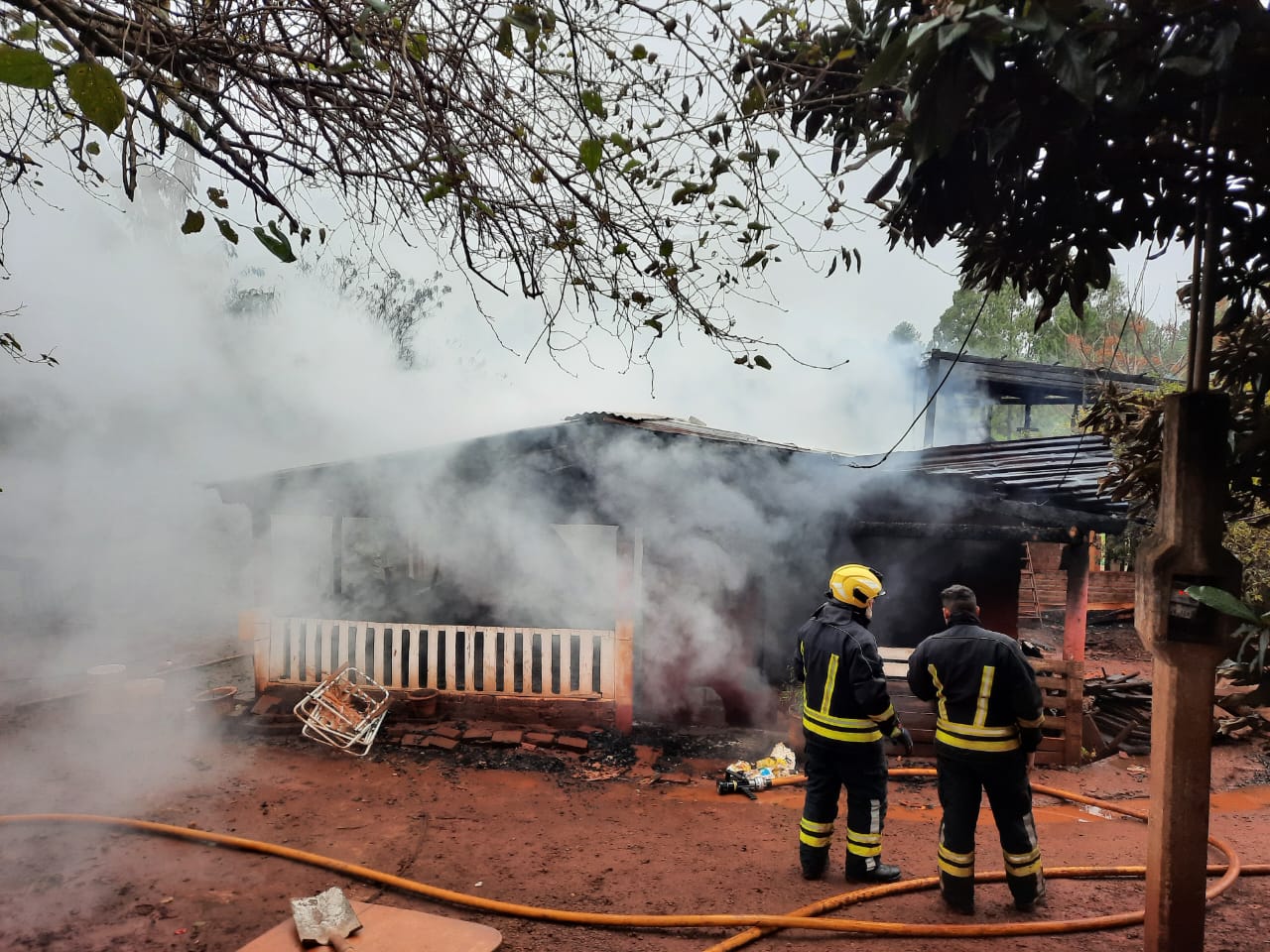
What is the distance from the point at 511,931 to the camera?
4582 millimetres

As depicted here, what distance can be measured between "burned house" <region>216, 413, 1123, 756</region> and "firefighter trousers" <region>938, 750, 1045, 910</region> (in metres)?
4.52

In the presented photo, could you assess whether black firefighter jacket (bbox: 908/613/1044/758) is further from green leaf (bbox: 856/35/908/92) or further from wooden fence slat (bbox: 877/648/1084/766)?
wooden fence slat (bbox: 877/648/1084/766)

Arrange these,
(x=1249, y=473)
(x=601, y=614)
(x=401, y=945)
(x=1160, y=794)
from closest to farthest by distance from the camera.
A: (x=1160, y=794) → (x=1249, y=473) → (x=401, y=945) → (x=601, y=614)

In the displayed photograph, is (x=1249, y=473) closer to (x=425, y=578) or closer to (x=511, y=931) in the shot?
(x=511, y=931)

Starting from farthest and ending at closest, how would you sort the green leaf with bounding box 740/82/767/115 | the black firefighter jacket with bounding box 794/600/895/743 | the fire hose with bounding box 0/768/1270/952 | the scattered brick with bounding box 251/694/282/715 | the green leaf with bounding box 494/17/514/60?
the scattered brick with bounding box 251/694/282/715
the black firefighter jacket with bounding box 794/600/895/743
the fire hose with bounding box 0/768/1270/952
the green leaf with bounding box 740/82/767/115
the green leaf with bounding box 494/17/514/60

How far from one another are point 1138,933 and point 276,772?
732 cm

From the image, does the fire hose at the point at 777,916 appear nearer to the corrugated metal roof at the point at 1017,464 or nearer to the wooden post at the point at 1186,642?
the wooden post at the point at 1186,642

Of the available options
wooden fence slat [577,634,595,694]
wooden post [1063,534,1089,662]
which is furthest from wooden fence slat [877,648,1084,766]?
wooden fence slat [577,634,595,694]

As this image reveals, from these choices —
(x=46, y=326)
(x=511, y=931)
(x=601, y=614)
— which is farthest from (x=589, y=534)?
(x=46, y=326)

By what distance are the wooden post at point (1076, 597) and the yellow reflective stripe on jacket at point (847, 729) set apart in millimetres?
4936

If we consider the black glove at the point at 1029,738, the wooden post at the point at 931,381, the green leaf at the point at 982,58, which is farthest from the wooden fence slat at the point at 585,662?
the wooden post at the point at 931,381

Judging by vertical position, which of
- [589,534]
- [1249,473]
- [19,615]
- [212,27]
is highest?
[212,27]

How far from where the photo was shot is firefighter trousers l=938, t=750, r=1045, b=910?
4613 mm

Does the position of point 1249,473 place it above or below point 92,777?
above
